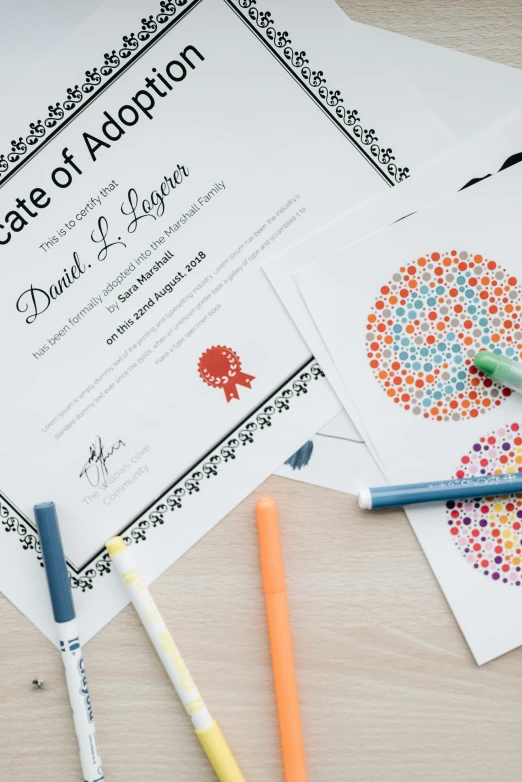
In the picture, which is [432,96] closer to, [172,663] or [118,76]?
[118,76]

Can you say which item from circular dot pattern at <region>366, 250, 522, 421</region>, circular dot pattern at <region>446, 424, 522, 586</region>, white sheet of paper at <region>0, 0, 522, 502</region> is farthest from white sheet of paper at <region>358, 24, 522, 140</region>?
circular dot pattern at <region>446, 424, 522, 586</region>

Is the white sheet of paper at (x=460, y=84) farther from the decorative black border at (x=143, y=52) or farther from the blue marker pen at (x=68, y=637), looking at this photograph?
the blue marker pen at (x=68, y=637)

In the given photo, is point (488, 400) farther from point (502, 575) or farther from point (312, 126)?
point (312, 126)

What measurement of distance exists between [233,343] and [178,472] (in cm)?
10

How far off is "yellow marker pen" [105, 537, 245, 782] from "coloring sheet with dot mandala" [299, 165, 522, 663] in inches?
6.6

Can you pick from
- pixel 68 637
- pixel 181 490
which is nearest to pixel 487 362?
pixel 181 490

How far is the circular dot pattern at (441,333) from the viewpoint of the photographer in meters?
0.46

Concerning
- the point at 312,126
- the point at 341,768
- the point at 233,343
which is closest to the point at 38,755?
the point at 341,768

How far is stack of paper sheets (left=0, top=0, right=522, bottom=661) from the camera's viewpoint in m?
0.44

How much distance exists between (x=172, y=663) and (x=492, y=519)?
0.25 m

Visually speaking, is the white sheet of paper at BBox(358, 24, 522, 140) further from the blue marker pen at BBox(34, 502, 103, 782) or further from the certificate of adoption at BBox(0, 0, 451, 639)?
the blue marker pen at BBox(34, 502, 103, 782)

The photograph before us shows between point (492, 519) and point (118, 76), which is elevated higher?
point (118, 76)

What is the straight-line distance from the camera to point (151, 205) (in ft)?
1.46

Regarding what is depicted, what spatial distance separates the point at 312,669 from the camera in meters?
0.45
